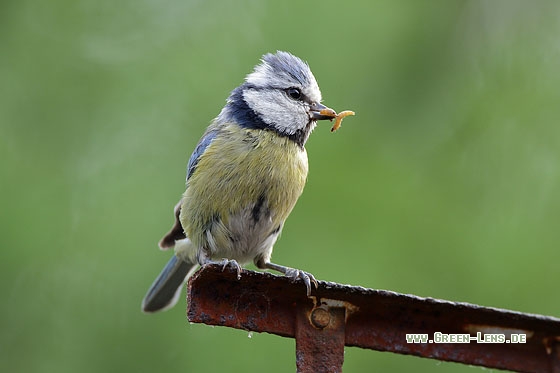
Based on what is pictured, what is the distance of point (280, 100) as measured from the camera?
331 centimetres

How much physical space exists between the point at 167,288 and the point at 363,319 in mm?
1887

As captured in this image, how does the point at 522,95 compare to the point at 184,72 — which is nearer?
the point at 184,72

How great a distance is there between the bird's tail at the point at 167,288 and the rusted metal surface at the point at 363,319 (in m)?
1.82

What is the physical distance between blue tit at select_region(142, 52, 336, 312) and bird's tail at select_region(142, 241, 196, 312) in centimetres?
10

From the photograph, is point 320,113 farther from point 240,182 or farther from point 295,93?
point 240,182

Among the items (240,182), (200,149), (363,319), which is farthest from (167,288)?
(363,319)

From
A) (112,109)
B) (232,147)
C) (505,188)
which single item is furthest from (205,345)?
(505,188)

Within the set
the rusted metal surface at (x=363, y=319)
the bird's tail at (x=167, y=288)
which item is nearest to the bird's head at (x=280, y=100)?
the bird's tail at (x=167, y=288)

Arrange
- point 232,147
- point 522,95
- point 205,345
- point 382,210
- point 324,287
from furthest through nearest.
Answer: point 522,95, point 382,210, point 205,345, point 232,147, point 324,287

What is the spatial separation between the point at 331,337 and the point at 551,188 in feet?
9.28

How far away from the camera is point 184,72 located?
14.0 ft

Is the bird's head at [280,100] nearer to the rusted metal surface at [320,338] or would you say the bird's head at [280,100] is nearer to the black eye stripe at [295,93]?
the black eye stripe at [295,93]

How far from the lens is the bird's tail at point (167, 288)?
3.55 meters

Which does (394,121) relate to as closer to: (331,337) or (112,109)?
(112,109)
